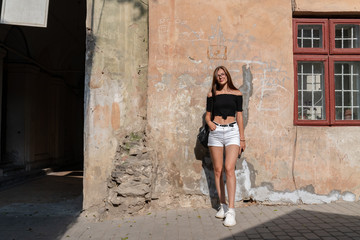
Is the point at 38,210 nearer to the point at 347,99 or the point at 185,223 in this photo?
the point at 185,223

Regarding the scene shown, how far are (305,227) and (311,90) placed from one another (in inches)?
98.2

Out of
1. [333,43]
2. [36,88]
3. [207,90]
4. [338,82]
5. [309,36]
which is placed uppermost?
[309,36]

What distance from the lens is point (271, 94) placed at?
4945 millimetres

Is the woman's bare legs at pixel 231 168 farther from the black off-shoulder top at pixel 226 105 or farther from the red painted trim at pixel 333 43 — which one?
the red painted trim at pixel 333 43

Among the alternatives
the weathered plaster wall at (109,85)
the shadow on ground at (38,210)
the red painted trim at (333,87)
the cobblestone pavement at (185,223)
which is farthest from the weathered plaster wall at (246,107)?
the shadow on ground at (38,210)

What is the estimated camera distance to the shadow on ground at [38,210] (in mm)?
3896

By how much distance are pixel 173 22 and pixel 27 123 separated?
6.76m

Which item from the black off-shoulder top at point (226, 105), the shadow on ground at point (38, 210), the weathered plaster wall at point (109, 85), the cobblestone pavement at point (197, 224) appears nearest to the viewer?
the cobblestone pavement at point (197, 224)

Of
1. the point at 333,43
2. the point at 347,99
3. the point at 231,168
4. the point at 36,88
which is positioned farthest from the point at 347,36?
the point at 36,88

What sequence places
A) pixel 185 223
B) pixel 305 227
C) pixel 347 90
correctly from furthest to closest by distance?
pixel 347 90, pixel 185 223, pixel 305 227

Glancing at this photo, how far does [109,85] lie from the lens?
4.72 meters

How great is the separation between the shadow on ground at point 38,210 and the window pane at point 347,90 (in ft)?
16.1

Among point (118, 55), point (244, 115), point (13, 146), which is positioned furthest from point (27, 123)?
point (244, 115)

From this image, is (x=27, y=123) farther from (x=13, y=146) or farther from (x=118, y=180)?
(x=118, y=180)
